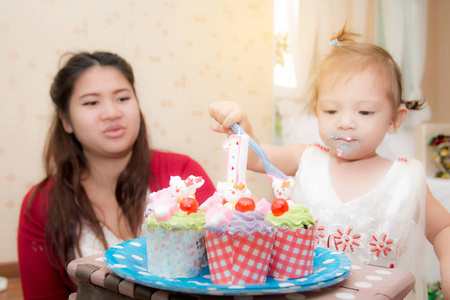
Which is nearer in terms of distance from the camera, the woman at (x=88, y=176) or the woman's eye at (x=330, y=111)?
the woman's eye at (x=330, y=111)

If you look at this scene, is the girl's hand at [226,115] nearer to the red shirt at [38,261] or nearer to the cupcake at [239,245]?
the cupcake at [239,245]

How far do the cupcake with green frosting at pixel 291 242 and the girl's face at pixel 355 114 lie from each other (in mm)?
380

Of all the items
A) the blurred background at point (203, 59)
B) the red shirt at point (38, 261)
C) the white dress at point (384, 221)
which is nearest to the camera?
the white dress at point (384, 221)

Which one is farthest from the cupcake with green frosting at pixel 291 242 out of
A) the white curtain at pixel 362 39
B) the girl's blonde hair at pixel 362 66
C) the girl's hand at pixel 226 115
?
the white curtain at pixel 362 39

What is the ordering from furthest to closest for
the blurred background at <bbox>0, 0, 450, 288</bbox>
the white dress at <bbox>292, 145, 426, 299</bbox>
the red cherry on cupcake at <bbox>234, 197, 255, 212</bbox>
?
the blurred background at <bbox>0, 0, 450, 288</bbox> < the white dress at <bbox>292, 145, 426, 299</bbox> < the red cherry on cupcake at <bbox>234, 197, 255, 212</bbox>

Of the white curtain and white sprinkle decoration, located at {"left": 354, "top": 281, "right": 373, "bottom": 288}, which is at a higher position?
the white curtain

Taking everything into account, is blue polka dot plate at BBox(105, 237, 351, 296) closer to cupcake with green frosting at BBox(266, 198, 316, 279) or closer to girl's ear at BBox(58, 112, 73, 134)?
cupcake with green frosting at BBox(266, 198, 316, 279)

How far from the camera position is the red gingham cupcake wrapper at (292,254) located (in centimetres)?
58

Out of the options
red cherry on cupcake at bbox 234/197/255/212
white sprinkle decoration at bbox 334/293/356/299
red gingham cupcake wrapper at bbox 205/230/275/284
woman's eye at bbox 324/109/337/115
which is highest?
woman's eye at bbox 324/109/337/115

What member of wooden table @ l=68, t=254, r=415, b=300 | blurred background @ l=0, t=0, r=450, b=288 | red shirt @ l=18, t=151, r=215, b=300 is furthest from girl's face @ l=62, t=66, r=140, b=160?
wooden table @ l=68, t=254, r=415, b=300

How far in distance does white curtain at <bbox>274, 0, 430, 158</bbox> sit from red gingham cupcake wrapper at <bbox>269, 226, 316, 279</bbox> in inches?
68.4

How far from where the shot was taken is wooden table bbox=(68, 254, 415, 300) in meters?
0.50

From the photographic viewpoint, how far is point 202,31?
2363 millimetres

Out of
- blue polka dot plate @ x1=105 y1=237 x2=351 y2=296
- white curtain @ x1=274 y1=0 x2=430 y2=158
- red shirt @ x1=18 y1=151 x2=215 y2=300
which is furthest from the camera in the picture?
white curtain @ x1=274 y1=0 x2=430 y2=158
